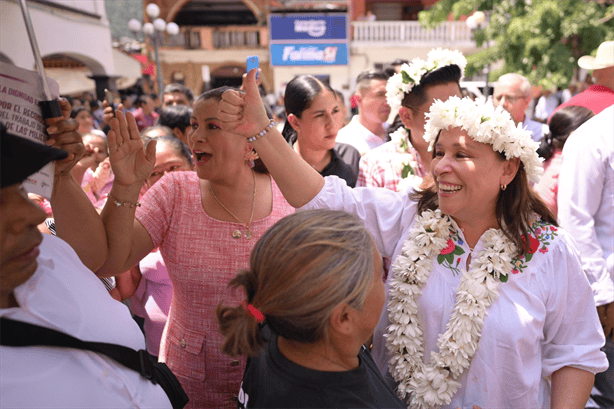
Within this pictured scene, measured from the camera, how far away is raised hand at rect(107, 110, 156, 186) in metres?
1.67

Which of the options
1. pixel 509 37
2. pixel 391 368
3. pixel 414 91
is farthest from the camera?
pixel 509 37

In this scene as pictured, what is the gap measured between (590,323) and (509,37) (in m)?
10.0

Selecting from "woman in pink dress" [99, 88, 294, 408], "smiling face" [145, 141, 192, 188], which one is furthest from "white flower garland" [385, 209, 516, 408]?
"smiling face" [145, 141, 192, 188]

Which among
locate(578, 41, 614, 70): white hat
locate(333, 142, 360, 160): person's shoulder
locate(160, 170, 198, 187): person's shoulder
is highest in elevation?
locate(578, 41, 614, 70): white hat

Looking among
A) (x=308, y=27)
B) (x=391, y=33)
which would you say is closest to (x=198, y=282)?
(x=308, y=27)

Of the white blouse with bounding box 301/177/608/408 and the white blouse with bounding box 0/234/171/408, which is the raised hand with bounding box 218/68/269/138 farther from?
the white blouse with bounding box 0/234/171/408

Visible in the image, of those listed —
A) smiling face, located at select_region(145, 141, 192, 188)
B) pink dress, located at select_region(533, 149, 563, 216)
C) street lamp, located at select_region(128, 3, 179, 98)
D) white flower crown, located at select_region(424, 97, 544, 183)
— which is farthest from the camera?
street lamp, located at select_region(128, 3, 179, 98)

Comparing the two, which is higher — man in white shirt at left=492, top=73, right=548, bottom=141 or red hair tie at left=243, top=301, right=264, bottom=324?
red hair tie at left=243, top=301, right=264, bottom=324

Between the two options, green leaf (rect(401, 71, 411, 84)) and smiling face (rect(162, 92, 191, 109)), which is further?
smiling face (rect(162, 92, 191, 109))

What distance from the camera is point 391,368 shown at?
1.92 metres

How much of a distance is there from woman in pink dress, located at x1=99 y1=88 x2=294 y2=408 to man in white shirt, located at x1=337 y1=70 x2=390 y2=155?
2.87m

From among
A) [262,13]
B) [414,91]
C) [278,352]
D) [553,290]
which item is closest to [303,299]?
[278,352]

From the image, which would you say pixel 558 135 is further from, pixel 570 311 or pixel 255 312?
pixel 255 312

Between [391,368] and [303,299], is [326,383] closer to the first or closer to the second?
[303,299]
